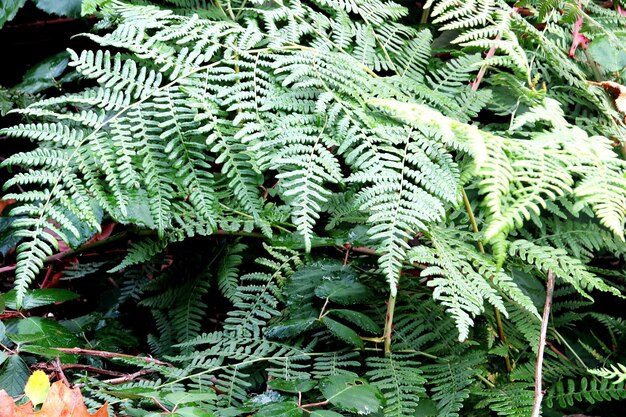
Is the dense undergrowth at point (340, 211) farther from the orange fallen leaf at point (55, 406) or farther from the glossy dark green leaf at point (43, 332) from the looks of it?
the orange fallen leaf at point (55, 406)

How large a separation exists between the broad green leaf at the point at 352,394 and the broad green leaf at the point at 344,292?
18cm

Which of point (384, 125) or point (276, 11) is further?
point (276, 11)

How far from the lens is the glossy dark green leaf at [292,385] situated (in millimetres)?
1044

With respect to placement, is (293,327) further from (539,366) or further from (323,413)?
(539,366)

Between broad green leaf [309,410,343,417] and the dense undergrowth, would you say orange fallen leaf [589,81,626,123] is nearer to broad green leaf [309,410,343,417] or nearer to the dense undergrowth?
the dense undergrowth

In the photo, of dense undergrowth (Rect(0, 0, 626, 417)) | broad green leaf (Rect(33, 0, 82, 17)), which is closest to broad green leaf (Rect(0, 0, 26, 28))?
broad green leaf (Rect(33, 0, 82, 17))

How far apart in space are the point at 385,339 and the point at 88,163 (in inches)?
25.2

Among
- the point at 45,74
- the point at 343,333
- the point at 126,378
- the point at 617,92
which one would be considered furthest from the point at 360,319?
the point at 45,74

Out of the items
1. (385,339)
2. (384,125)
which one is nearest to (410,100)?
(384,125)

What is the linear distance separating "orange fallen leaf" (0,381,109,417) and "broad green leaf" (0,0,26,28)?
1.45 meters

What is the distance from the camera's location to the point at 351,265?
4.45 ft

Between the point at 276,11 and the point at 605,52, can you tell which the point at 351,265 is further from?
the point at 605,52

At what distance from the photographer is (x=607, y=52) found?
1483 millimetres

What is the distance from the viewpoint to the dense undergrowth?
3.26 ft
